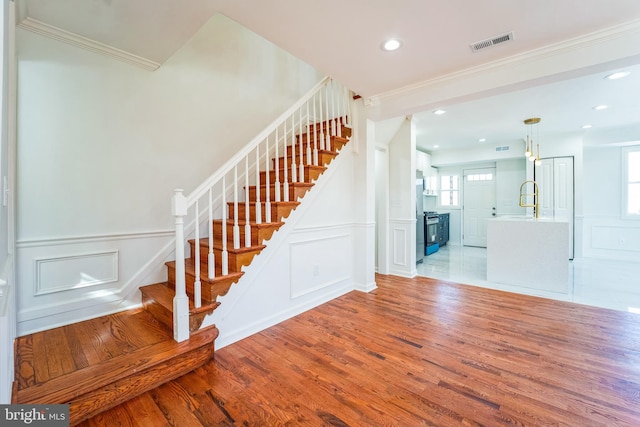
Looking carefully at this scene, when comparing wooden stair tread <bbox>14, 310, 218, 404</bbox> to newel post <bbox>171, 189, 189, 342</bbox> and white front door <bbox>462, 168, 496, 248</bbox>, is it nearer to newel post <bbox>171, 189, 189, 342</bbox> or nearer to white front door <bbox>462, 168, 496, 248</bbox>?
newel post <bbox>171, 189, 189, 342</bbox>

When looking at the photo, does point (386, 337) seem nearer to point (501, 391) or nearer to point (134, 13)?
point (501, 391)

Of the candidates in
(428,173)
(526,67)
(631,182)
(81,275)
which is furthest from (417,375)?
(631,182)

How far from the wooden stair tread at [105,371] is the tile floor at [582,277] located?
3793 mm

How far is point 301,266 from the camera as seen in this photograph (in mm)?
3119

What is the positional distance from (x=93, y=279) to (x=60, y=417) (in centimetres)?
129

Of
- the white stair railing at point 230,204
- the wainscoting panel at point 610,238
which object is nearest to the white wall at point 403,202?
the white stair railing at point 230,204

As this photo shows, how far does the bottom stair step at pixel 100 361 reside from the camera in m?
1.57

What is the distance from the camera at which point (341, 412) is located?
165cm

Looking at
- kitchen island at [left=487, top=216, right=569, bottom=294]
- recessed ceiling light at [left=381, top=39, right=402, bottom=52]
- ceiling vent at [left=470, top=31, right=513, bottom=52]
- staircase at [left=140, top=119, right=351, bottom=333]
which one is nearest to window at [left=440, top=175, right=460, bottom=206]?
kitchen island at [left=487, top=216, right=569, bottom=294]

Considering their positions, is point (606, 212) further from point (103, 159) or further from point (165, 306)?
point (103, 159)

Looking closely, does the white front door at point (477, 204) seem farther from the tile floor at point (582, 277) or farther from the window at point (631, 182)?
the window at point (631, 182)

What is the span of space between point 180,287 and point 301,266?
1322mm

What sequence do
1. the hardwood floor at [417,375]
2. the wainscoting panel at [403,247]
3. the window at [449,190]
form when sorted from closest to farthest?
the hardwood floor at [417,375] → the wainscoting panel at [403,247] → the window at [449,190]

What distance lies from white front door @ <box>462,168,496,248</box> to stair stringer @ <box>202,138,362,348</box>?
5269mm
